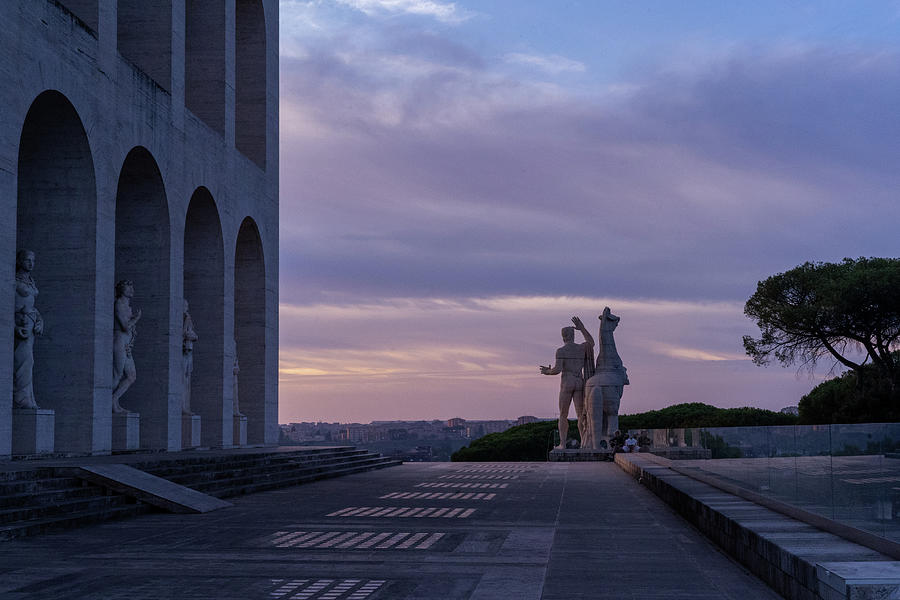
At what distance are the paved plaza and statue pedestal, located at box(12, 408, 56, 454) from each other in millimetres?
4610

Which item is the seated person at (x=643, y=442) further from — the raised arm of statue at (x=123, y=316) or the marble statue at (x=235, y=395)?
the raised arm of statue at (x=123, y=316)

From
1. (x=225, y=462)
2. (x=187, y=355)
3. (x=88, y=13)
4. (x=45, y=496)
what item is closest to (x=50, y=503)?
(x=45, y=496)

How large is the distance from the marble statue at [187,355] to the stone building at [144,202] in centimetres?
91

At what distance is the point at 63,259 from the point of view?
18062 millimetres

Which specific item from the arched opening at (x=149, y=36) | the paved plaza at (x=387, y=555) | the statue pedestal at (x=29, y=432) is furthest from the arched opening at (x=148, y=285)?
the paved plaza at (x=387, y=555)

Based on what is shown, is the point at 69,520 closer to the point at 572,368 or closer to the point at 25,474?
the point at 25,474

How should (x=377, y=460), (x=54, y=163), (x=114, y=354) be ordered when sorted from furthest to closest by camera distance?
(x=377, y=460)
(x=114, y=354)
(x=54, y=163)

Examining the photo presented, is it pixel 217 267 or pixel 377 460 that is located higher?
pixel 217 267

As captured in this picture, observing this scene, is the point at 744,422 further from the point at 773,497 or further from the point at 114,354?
the point at 773,497

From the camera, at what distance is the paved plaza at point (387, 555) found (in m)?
6.89

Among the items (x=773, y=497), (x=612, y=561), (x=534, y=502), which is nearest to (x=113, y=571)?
(x=612, y=561)

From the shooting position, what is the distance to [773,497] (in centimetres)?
862

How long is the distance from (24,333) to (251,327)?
1333 centimetres

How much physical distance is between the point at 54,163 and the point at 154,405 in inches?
240
